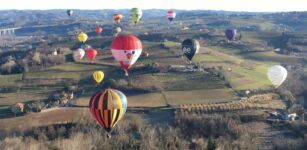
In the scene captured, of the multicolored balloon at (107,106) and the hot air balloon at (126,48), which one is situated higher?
the hot air balloon at (126,48)

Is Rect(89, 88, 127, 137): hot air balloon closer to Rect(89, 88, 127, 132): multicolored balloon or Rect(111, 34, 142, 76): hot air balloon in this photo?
Rect(89, 88, 127, 132): multicolored balloon

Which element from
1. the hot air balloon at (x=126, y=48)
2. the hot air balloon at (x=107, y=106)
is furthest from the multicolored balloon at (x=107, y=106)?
the hot air balloon at (x=126, y=48)

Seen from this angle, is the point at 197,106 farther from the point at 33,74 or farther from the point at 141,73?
the point at 33,74

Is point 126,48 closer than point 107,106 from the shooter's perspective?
No

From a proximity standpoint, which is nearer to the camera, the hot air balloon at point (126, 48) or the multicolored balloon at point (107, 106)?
the multicolored balloon at point (107, 106)

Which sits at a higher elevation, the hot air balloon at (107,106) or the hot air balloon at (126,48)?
the hot air balloon at (126,48)

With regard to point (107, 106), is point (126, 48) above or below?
above

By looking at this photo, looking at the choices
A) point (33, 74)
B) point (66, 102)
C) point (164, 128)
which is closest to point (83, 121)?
point (164, 128)

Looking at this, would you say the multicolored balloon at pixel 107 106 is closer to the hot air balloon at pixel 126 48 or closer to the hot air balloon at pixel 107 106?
the hot air balloon at pixel 107 106

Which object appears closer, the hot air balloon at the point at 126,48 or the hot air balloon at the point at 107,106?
the hot air balloon at the point at 107,106

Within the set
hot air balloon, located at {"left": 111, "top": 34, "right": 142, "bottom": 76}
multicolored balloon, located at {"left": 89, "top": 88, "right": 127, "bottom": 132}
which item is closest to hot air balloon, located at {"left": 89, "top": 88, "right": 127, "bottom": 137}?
multicolored balloon, located at {"left": 89, "top": 88, "right": 127, "bottom": 132}

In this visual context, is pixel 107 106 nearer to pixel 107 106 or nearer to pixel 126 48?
pixel 107 106

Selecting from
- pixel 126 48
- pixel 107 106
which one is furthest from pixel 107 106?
pixel 126 48
